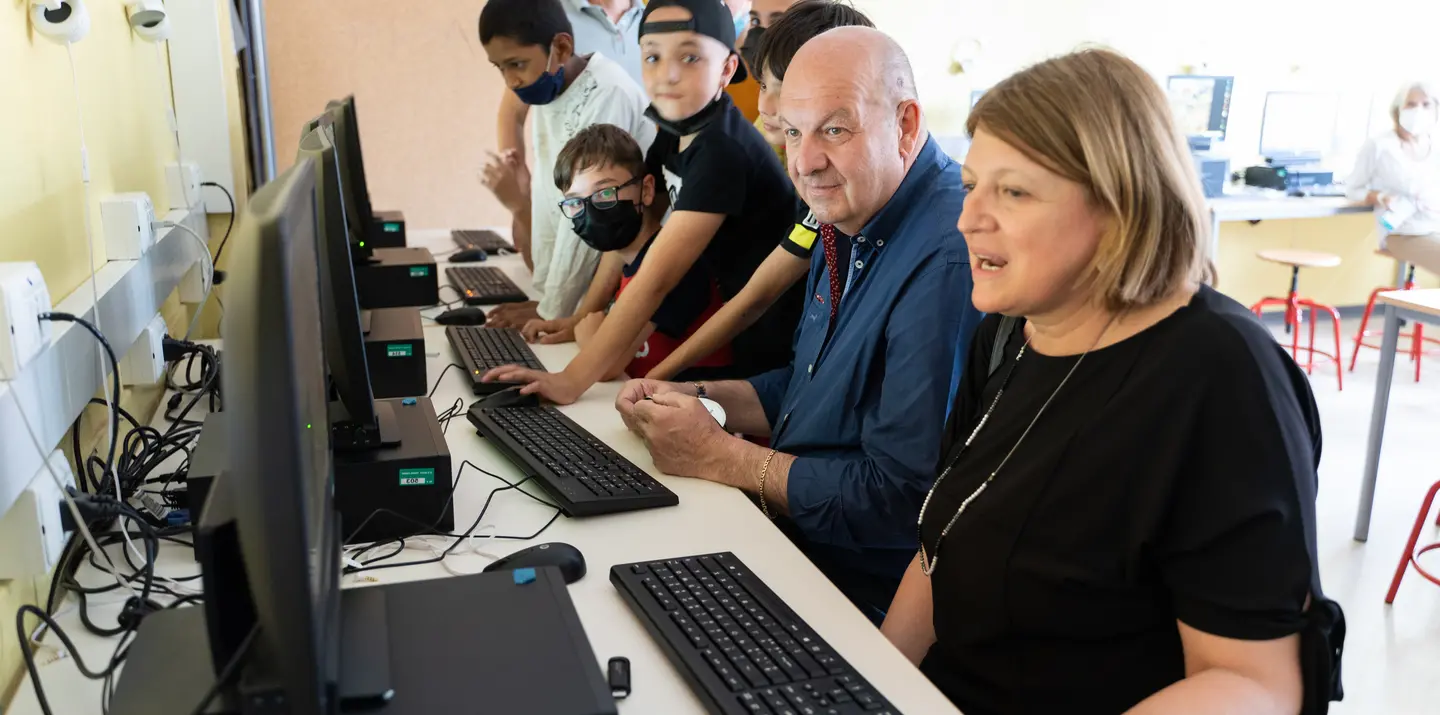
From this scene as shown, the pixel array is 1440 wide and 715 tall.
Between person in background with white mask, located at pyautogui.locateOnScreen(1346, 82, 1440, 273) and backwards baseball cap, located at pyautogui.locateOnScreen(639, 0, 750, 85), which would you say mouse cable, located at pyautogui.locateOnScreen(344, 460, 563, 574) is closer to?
backwards baseball cap, located at pyautogui.locateOnScreen(639, 0, 750, 85)

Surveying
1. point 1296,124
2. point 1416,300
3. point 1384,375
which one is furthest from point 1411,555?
point 1296,124

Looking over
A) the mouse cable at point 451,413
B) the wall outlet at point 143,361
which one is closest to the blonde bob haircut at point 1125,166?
the mouse cable at point 451,413

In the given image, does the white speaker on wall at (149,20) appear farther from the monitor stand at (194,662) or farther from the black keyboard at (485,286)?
the monitor stand at (194,662)

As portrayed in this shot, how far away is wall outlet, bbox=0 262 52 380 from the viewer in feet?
3.42

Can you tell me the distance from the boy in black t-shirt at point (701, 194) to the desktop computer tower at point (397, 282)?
1.93ft

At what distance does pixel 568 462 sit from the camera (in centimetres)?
155

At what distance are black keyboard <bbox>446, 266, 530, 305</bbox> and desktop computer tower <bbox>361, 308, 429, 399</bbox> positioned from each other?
32.8 inches

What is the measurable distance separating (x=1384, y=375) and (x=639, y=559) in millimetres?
2854

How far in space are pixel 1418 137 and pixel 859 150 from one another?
5.36m

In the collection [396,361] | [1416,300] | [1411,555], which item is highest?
[396,361]

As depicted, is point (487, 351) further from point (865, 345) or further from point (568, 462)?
point (865, 345)

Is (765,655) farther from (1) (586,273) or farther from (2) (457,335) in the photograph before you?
(1) (586,273)

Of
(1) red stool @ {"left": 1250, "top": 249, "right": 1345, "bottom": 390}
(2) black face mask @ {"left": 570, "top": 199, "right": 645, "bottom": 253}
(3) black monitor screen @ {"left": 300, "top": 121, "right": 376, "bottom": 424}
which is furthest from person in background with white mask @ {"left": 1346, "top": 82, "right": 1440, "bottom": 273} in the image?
(3) black monitor screen @ {"left": 300, "top": 121, "right": 376, "bottom": 424}

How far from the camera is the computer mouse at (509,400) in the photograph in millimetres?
1836
